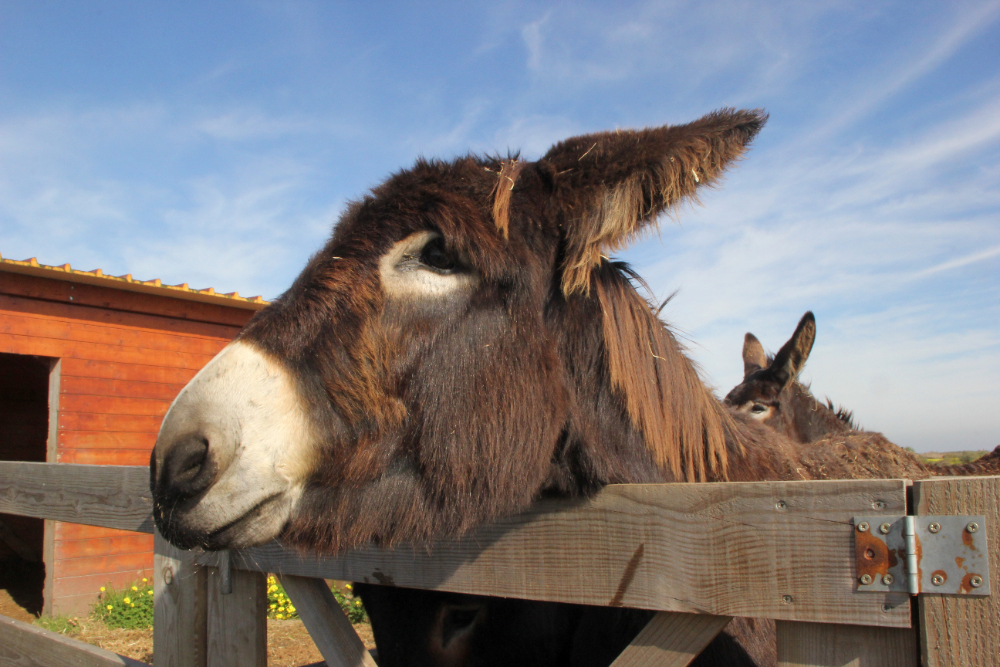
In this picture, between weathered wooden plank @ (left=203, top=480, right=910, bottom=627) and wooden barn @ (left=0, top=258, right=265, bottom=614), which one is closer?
weathered wooden plank @ (left=203, top=480, right=910, bottom=627)

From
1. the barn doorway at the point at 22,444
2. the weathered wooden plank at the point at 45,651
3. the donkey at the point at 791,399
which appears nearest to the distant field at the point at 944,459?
the donkey at the point at 791,399

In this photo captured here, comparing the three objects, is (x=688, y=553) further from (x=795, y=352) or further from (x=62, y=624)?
(x=62, y=624)

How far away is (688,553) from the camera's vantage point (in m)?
1.23

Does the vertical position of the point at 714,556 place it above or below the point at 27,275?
below

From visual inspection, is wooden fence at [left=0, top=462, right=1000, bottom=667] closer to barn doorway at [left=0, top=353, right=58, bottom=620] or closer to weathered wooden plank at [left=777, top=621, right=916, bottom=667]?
weathered wooden plank at [left=777, top=621, right=916, bottom=667]

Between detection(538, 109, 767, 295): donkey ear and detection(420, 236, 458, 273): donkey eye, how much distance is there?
1.07 ft

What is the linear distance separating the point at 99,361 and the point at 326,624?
7566 millimetres

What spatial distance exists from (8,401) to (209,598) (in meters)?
11.5

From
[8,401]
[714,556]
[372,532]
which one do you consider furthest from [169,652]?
[8,401]

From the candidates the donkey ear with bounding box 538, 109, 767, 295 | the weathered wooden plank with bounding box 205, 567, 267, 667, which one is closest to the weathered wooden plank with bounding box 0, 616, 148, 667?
the weathered wooden plank with bounding box 205, 567, 267, 667

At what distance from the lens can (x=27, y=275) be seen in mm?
7211

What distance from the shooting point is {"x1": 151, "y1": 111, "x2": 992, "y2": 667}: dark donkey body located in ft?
4.73

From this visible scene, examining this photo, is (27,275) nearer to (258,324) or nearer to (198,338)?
(198,338)

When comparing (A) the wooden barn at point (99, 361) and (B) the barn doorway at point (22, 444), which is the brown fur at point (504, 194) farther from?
(B) the barn doorway at point (22, 444)
